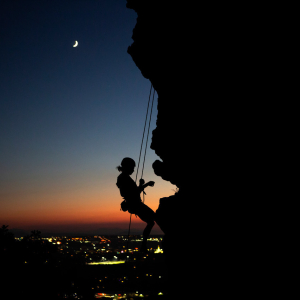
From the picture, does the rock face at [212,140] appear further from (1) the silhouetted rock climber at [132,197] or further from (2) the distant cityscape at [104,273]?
(2) the distant cityscape at [104,273]

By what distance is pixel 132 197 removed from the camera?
6.17 meters

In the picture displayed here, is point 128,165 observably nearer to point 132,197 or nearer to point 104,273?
point 132,197

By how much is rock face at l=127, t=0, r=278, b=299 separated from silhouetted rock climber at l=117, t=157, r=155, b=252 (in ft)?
1.73

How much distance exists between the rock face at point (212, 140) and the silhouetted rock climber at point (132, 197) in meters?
0.53

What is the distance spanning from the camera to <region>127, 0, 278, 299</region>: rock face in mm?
3246

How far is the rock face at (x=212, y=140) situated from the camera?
10.6ft

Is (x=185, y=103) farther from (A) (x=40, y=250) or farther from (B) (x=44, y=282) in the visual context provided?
(B) (x=44, y=282)

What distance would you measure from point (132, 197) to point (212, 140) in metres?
2.99

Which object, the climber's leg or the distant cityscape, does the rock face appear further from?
the distant cityscape

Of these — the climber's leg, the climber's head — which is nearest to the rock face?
the climber's leg

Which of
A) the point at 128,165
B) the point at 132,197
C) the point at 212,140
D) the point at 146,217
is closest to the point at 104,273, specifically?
the point at 146,217

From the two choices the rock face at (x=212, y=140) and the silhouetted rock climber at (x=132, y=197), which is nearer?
the rock face at (x=212, y=140)

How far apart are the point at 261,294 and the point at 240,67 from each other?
3275 mm

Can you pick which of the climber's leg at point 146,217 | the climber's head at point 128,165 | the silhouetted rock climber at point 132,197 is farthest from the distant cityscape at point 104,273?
the climber's head at point 128,165
